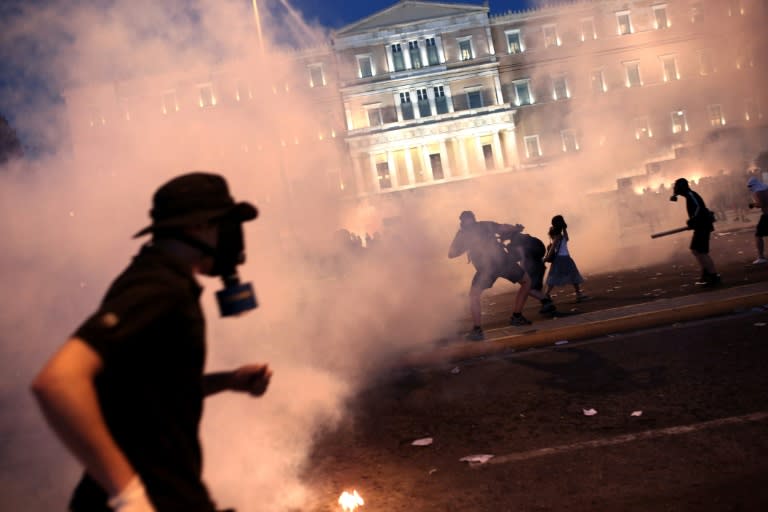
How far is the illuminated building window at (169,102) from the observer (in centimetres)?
576

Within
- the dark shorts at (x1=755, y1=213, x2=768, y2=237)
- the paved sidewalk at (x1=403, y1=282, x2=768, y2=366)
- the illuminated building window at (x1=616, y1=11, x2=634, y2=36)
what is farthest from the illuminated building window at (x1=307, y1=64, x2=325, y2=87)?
the paved sidewalk at (x1=403, y1=282, x2=768, y2=366)

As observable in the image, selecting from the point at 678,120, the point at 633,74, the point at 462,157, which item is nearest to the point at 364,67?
the point at 462,157

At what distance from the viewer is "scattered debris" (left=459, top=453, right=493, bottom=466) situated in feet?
10.3

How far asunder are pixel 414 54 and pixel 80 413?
4418cm

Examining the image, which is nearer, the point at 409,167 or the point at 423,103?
the point at 409,167

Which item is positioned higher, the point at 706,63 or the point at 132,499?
the point at 706,63

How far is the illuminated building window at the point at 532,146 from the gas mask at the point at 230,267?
4298cm

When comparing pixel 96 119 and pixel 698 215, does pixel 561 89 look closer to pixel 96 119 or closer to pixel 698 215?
pixel 698 215

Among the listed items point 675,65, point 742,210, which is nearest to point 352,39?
point 675,65

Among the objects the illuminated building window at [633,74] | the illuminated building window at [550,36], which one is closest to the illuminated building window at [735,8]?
the illuminated building window at [633,74]

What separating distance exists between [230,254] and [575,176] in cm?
3219

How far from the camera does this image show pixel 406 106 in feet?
138

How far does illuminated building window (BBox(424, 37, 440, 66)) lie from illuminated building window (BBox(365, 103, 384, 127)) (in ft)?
17.3

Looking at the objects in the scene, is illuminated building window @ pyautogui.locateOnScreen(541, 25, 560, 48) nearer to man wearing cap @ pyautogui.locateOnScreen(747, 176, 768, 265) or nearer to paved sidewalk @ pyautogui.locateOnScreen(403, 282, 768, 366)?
man wearing cap @ pyautogui.locateOnScreen(747, 176, 768, 265)
